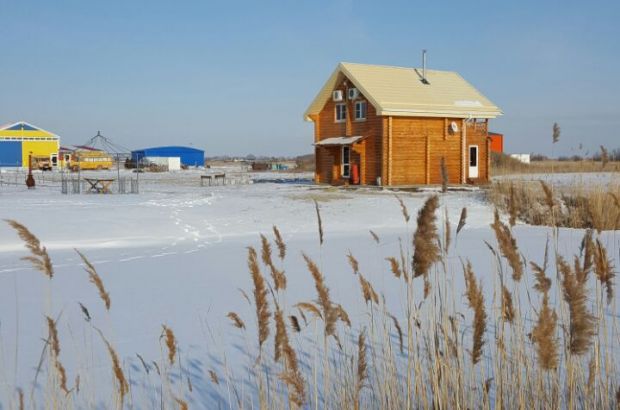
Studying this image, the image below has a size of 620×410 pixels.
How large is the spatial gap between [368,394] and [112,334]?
2327 millimetres

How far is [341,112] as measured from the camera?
28.2 m

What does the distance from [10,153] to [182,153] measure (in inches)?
747

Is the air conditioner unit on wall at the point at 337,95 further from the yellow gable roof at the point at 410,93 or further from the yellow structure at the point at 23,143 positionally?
the yellow structure at the point at 23,143

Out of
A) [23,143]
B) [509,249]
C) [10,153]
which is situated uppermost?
[23,143]

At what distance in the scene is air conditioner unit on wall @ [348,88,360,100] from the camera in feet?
87.6

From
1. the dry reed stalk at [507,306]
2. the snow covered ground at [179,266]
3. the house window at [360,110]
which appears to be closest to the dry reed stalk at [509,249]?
the dry reed stalk at [507,306]

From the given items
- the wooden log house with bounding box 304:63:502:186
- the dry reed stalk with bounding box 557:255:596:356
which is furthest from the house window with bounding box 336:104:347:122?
the dry reed stalk with bounding box 557:255:596:356

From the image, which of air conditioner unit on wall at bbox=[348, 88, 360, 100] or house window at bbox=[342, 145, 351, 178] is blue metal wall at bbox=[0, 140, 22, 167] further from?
air conditioner unit on wall at bbox=[348, 88, 360, 100]

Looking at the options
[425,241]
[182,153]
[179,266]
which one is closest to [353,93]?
[179,266]

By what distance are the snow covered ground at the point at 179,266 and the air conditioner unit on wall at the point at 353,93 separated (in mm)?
9393

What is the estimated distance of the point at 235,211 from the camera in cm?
1614

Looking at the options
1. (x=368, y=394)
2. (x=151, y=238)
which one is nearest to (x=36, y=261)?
(x=368, y=394)

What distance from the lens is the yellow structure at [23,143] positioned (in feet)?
201

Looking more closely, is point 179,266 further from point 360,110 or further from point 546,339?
point 360,110
